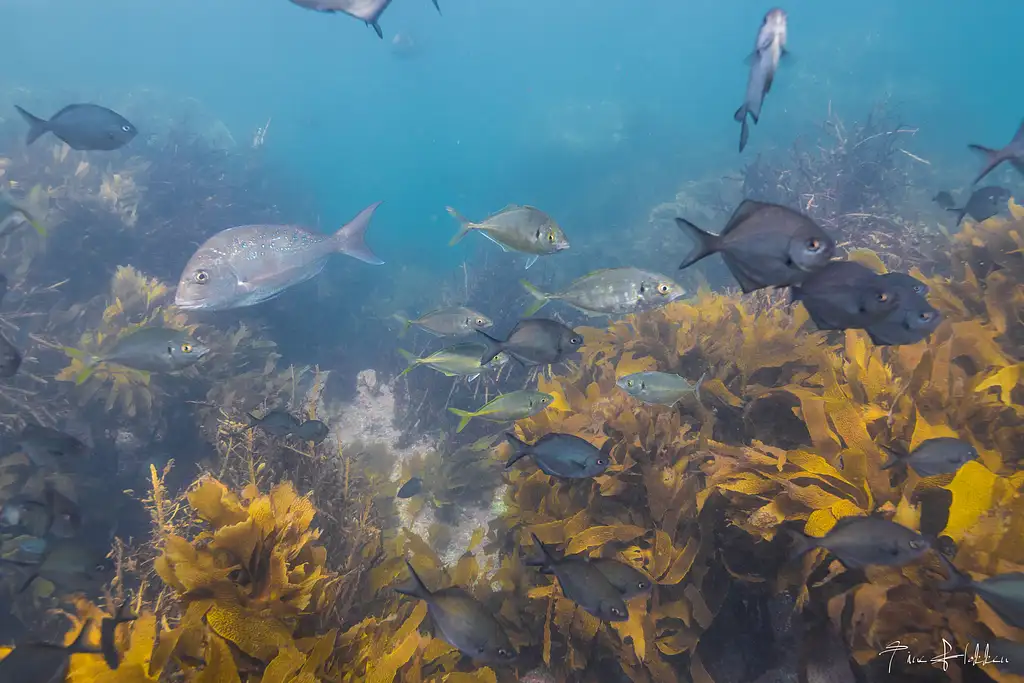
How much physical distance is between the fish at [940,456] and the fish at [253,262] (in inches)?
147

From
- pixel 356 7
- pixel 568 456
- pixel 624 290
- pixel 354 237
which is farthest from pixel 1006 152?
pixel 354 237

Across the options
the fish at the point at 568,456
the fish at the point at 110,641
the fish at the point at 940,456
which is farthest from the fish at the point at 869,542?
the fish at the point at 110,641

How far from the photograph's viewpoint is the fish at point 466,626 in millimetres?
2107

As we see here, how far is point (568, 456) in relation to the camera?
2482 millimetres

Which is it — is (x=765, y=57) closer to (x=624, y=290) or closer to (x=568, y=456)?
(x=624, y=290)

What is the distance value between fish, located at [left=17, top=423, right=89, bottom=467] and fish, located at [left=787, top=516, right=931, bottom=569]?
4.60 metres

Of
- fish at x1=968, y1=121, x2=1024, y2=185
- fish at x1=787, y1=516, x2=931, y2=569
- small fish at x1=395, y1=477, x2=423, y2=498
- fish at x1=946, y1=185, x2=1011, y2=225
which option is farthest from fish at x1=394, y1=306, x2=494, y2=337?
fish at x1=946, y1=185, x2=1011, y2=225

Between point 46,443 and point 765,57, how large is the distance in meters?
5.09

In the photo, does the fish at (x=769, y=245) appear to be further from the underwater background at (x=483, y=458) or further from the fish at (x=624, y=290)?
the fish at (x=624, y=290)

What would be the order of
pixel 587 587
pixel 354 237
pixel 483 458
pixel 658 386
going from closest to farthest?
pixel 587 587
pixel 658 386
pixel 354 237
pixel 483 458

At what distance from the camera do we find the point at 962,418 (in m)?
2.85

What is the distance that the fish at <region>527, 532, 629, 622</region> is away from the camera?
2.07m

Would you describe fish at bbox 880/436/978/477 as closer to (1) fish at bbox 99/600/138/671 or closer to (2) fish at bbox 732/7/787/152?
(2) fish at bbox 732/7/787/152

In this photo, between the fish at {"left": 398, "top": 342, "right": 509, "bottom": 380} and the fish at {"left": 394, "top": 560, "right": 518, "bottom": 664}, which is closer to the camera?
the fish at {"left": 394, "top": 560, "right": 518, "bottom": 664}
